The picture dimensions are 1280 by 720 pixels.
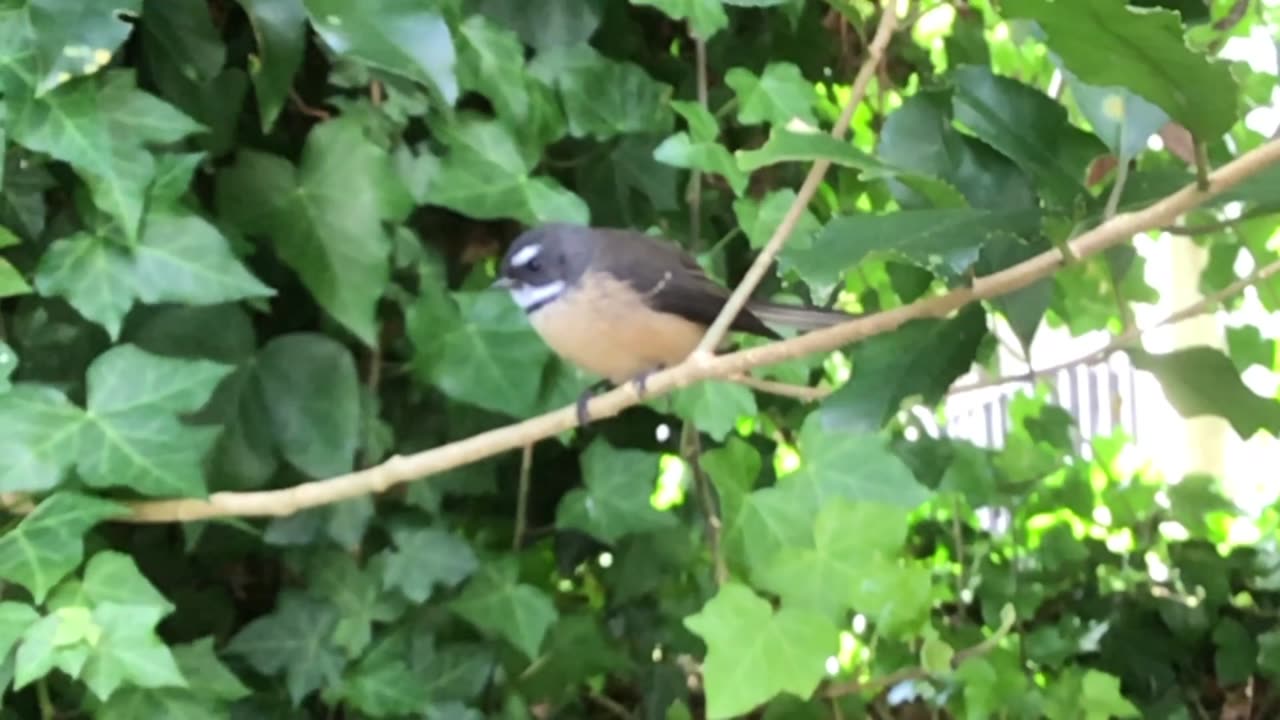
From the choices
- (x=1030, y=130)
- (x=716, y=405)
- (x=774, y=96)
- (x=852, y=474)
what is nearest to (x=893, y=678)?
(x=852, y=474)

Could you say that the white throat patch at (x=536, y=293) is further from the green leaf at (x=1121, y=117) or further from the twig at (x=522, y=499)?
the green leaf at (x=1121, y=117)

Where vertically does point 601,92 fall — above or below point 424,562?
above

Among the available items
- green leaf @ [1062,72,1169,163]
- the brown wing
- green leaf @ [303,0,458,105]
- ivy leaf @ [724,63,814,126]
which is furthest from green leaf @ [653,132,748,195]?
green leaf @ [1062,72,1169,163]

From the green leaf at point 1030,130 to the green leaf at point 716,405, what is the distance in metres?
0.50

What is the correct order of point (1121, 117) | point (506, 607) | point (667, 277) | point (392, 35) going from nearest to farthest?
point (1121, 117) → point (392, 35) → point (506, 607) → point (667, 277)

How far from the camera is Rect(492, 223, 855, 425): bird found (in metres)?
1.24

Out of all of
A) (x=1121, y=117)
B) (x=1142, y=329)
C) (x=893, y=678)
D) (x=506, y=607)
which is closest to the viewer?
(x=1121, y=117)

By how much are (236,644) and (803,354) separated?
1.91ft

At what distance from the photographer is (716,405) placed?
115 cm

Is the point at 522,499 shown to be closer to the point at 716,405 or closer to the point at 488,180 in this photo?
the point at 716,405

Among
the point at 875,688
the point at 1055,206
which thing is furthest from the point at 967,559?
the point at 1055,206

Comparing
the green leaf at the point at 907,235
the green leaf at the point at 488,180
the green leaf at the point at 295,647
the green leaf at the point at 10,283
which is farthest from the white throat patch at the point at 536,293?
the green leaf at the point at 907,235

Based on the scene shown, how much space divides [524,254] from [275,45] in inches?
15.9

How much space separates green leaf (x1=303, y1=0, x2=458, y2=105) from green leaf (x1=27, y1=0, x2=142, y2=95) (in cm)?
13
